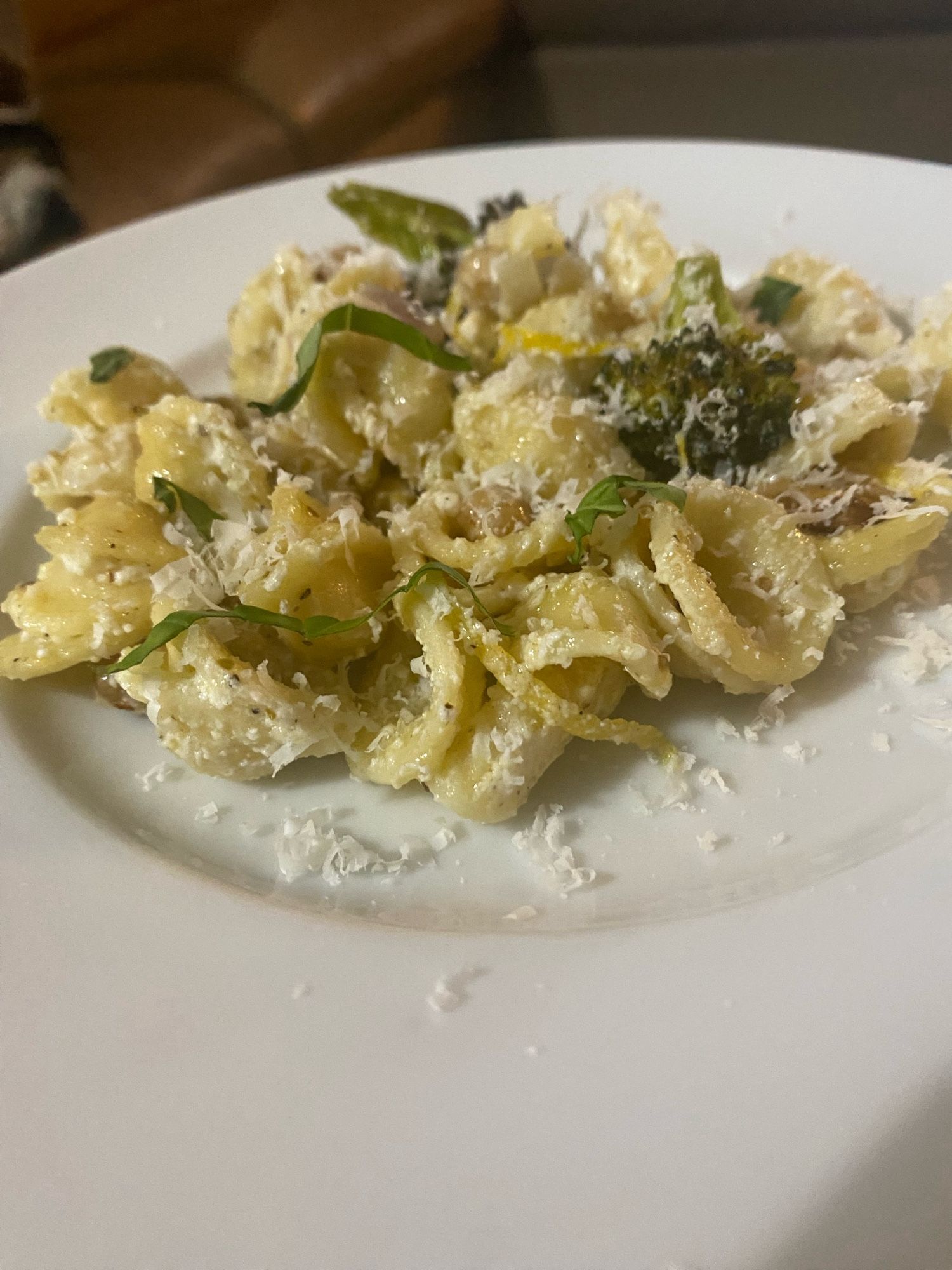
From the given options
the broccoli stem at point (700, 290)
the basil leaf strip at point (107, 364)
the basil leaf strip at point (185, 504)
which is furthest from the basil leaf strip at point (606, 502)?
the basil leaf strip at point (107, 364)

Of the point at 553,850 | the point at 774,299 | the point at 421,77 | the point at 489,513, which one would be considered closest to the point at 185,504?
the point at 489,513

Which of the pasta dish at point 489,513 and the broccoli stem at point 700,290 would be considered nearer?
the pasta dish at point 489,513

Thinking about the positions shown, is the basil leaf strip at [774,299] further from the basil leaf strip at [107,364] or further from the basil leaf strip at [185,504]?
the basil leaf strip at [107,364]

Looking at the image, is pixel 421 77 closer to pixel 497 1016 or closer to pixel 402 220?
pixel 402 220

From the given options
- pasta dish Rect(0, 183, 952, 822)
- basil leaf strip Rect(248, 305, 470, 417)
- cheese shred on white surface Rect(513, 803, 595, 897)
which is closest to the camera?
cheese shred on white surface Rect(513, 803, 595, 897)

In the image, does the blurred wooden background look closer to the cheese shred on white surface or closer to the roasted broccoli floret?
the roasted broccoli floret

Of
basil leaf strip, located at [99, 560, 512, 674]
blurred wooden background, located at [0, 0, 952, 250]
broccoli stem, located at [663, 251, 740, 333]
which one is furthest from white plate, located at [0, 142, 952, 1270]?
blurred wooden background, located at [0, 0, 952, 250]
